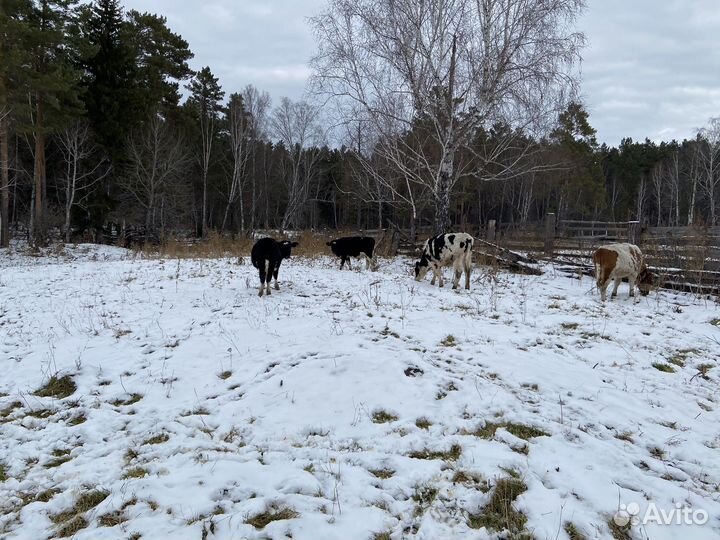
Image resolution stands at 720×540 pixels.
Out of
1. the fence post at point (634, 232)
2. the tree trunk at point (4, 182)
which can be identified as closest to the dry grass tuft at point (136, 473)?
the fence post at point (634, 232)

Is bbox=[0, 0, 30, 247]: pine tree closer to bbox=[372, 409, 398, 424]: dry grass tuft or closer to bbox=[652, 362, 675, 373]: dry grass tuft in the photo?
bbox=[372, 409, 398, 424]: dry grass tuft

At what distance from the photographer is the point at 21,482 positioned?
3.16 m

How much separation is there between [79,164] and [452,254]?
23.9 m

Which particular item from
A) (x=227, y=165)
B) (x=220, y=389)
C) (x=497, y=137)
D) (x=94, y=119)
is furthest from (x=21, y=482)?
(x=227, y=165)

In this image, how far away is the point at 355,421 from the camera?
3781 millimetres

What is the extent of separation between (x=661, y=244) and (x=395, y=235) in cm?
924

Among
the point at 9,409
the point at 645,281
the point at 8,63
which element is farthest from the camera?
the point at 8,63

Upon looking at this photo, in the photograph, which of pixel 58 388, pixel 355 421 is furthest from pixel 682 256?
pixel 58 388

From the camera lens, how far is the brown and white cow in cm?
873

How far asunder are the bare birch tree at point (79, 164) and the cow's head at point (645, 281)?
81.7ft

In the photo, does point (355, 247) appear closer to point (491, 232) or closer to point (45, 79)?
point (491, 232)

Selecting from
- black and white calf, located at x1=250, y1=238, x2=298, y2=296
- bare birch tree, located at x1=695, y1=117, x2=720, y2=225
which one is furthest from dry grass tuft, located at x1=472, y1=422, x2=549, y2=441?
bare birch tree, located at x1=695, y1=117, x2=720, y2=225

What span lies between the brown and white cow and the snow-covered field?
1308mm

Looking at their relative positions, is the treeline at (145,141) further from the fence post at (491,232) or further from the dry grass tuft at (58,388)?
the dry grass tuft at (58,388)
